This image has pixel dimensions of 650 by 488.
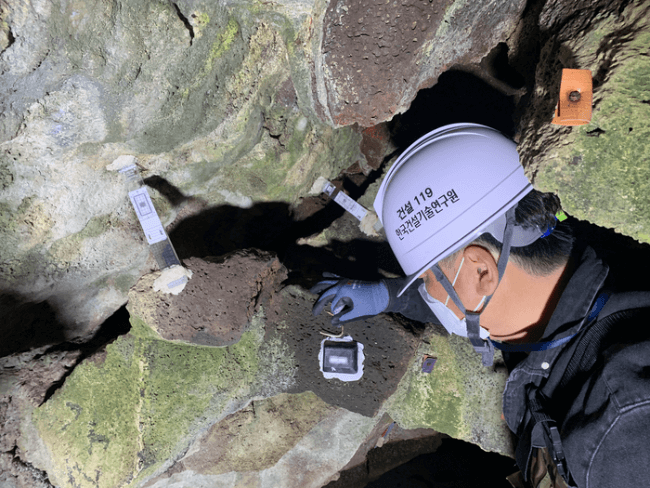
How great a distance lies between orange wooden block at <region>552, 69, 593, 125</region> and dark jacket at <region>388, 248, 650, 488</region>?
0.60m

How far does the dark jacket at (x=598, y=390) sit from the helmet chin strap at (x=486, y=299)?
0.15 meters

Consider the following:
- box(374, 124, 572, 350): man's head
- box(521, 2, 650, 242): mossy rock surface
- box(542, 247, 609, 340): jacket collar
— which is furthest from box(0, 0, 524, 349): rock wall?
box(542, 247, 609, 340): jacket collar

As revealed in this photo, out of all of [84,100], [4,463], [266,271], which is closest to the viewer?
[84,100]

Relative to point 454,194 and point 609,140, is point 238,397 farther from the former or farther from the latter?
point 609,140

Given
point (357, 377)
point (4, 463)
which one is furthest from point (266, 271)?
point (4, 463)

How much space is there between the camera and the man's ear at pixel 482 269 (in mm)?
1416

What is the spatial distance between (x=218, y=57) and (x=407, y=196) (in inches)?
37.2

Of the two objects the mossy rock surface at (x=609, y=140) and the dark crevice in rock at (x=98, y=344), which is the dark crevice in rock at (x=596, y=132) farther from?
the dark crevice in rock at (x=98, y=344)

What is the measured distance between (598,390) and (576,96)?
82 centimetres

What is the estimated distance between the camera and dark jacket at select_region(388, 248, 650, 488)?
101cm

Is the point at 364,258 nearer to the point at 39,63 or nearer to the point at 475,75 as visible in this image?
the point at 475,75

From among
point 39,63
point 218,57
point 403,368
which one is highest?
point 39,63

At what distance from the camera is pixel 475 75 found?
246 cm

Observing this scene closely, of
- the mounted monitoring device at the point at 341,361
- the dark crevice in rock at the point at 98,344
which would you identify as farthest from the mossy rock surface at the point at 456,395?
the dark crevice in rock at the point at 98,344
